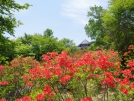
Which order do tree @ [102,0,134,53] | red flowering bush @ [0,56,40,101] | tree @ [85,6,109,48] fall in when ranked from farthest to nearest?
tree @ [85,6,109,48] → tree @ [102,0,134,53] → red flowering bush @ [0,56,40,101]

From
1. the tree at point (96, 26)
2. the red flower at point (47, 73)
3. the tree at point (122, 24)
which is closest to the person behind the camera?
the red flower at point (47, 73)

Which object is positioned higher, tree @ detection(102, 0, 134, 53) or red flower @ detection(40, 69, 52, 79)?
tree @ detection(102, 0, 134, 53)

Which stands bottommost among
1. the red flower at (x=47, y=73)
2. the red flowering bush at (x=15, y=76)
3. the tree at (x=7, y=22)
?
the red flowering bush at (x=15, y=76)

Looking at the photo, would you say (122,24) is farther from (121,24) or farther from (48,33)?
(48,33)

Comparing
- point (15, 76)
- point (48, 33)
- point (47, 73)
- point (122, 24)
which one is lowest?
point (15, 76)

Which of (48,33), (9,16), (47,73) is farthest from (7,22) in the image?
(48,33)

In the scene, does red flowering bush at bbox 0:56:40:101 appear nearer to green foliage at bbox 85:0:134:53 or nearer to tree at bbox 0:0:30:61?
tree at bbox 0:0:30:61

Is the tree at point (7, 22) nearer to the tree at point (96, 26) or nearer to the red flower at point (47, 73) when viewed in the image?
the red flower at point (47, 73)

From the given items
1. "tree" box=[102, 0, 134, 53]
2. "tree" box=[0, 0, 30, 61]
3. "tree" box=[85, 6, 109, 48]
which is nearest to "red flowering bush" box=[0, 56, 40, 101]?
"tree" box=[0, 0, 30, 61]

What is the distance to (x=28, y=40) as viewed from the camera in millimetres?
42938

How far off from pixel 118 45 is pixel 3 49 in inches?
473

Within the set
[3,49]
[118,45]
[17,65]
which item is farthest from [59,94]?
[118,45]

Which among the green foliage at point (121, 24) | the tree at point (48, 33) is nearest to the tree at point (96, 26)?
the tree at point (48, 33)

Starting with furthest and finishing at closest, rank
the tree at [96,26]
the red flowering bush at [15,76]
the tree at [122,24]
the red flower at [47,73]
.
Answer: the tree at [96,26]
the tree at [122,24]
the red flowering bush at [15,76]
the red flower at [47,73]
